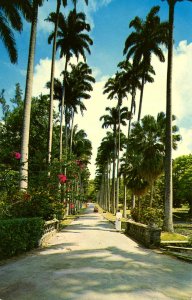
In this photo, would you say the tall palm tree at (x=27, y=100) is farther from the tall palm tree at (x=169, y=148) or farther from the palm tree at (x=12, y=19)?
the tall palm tree at (x=169, y=148)

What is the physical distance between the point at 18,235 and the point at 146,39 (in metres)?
28.9

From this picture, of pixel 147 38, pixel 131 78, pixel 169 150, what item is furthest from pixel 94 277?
pixel 131 78

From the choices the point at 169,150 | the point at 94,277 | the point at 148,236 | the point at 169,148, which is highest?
the point at 169,148

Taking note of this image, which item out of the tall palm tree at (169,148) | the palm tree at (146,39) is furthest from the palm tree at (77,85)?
the tall palm tree at (169,148)

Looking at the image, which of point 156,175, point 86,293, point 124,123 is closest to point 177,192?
point 124,123

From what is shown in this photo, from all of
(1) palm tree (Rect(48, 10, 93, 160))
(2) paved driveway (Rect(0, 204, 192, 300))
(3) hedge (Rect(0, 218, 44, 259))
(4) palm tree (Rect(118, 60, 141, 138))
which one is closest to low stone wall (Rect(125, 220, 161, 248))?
(2) paved driveway (Rect(0, 204, 192, 300))

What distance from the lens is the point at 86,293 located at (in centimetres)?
700

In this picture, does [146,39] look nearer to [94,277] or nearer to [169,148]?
[169,148]

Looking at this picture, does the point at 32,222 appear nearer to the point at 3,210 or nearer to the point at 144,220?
the point at 3,210

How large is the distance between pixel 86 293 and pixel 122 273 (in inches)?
88.6

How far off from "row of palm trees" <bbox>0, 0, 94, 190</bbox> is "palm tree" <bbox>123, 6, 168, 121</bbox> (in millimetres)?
4762

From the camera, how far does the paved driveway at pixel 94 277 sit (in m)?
6.98

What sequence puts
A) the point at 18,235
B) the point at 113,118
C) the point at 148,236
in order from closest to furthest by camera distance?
1. the point at 18,235
2. the point at 148,236
3. the point at 113,118

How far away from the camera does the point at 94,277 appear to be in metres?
8.46
